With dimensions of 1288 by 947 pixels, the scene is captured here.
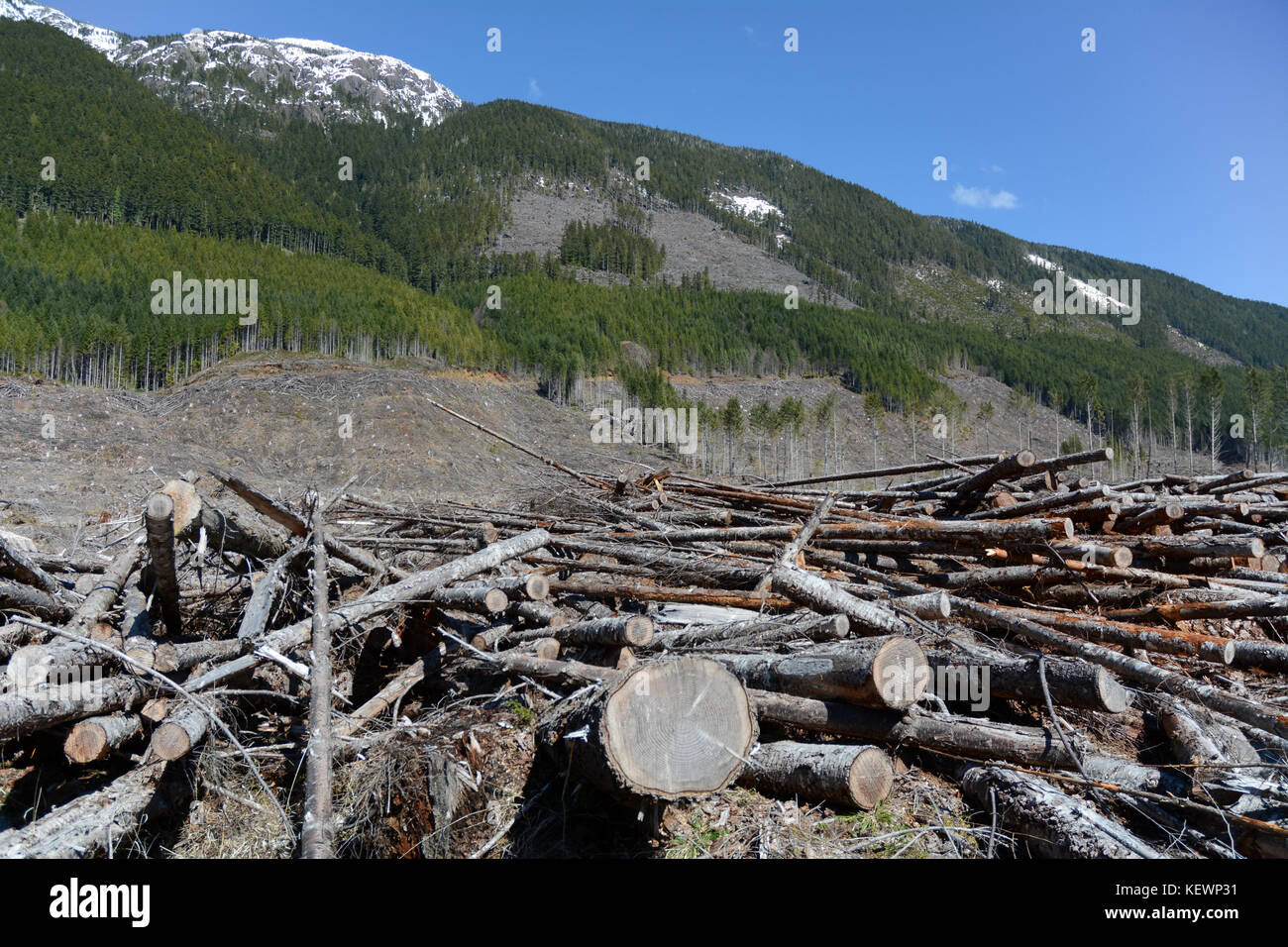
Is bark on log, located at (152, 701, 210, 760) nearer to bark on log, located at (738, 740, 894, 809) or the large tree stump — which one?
the large tree stump

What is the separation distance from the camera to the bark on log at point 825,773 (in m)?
3.95

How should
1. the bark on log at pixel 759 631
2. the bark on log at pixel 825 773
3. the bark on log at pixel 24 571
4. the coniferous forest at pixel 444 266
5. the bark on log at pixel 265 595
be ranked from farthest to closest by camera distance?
1. the coniferous forest at pixel 444 266
2. the bark on log at pixel 24 571
3. the bark on log at pixel 265 595
4. the bark on log at pixel 759 631
5. the bark on log at pixel 825 773

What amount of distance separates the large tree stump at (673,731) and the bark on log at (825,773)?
67 cm

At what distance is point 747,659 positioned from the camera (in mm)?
4906

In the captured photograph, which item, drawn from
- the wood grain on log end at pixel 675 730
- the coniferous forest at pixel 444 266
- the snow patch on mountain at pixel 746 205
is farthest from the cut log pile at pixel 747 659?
the snow patch on mountain at pixel 746 205

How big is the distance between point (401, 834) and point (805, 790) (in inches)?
97.3

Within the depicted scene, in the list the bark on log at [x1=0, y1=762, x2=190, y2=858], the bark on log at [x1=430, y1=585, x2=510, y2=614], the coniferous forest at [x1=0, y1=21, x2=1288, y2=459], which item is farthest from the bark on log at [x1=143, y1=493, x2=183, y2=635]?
the coniferous forest at [x1=0, y1=21, x2=1288, y2=459]

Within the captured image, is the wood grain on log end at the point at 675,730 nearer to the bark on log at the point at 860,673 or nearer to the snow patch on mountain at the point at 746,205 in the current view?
the bark on log at the point at 860,673

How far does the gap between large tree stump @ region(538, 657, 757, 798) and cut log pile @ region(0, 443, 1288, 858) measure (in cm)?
1

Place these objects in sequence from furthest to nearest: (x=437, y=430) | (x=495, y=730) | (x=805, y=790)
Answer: (x=437, y=430) < (x=495, y=730) < (x=805, y=790)
